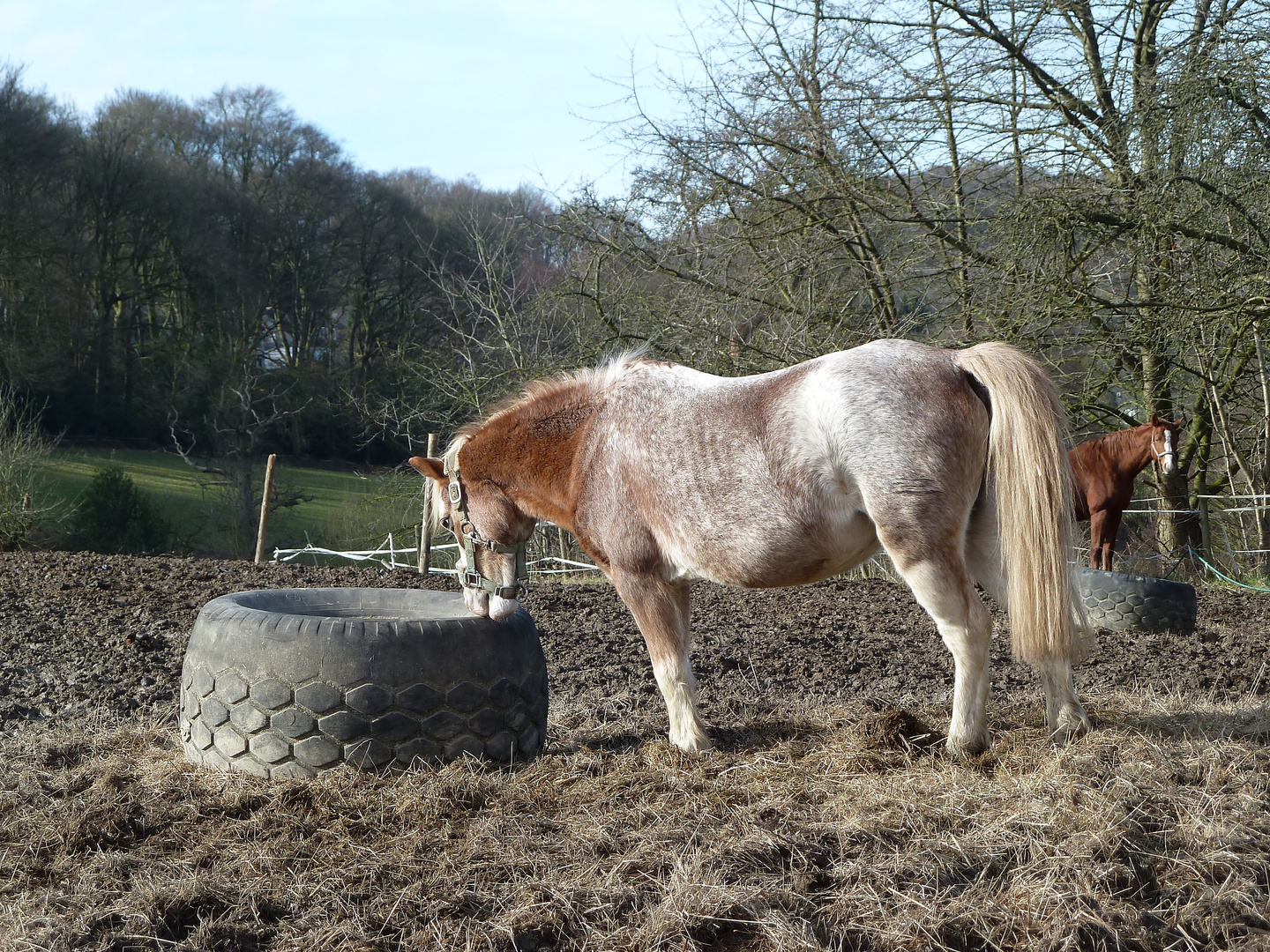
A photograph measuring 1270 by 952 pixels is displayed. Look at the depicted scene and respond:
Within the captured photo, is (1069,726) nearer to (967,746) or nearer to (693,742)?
(967,746)

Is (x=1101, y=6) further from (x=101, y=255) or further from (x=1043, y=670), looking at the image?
(x=101, y=255)

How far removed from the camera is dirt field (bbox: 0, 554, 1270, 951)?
229 cm

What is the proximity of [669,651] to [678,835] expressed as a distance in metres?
1.10

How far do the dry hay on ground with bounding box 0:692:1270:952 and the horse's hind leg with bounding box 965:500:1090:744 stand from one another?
133mm

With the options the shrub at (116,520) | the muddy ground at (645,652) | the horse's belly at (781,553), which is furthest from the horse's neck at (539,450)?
the shrub at (116,520)

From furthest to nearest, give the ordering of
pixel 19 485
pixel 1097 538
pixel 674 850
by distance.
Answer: pixel 19 485, pixel 1097 538, pixel 674 850

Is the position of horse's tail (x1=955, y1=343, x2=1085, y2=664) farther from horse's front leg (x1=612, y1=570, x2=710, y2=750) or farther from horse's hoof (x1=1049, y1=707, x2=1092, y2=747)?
horse's front leg (x1=612, y1=570, x2=710, y2=750)

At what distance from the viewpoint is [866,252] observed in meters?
11.5

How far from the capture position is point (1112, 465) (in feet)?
33.0

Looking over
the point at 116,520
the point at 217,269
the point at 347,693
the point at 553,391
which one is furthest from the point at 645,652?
the point at 217,269

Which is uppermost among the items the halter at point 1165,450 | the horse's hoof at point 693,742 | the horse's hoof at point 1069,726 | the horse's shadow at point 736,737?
the halter at point 1165,450

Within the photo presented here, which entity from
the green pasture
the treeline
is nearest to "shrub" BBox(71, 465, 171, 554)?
the green pasture

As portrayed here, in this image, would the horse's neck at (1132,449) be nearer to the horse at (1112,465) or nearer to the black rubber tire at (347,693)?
the horse at (1112,465)

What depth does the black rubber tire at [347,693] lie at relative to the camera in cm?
339
